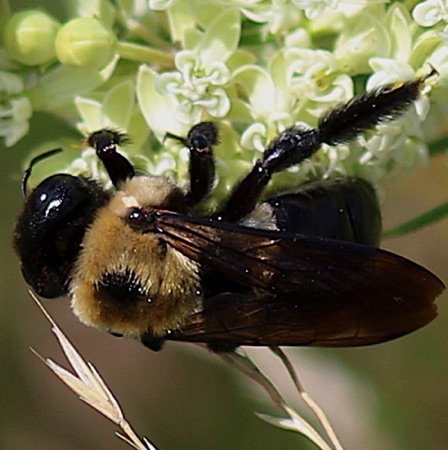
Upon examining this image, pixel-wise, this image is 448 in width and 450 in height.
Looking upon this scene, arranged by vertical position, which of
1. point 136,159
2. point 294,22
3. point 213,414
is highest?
point 294,22

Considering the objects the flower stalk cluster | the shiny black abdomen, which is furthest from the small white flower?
the shiny black abdomen

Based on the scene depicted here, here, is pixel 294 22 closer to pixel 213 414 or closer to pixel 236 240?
pixel 236 240

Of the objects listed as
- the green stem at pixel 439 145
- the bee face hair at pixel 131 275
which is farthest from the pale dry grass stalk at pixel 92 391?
the green stem at pixel 439 145

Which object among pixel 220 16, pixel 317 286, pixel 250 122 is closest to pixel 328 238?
pixel 317 286

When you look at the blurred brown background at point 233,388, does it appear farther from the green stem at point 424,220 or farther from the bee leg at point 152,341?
the bee leg at point 152,341

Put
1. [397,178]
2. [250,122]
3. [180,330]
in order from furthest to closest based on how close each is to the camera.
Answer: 1. [397,178]
2. [250,122]
3. [180,330]
